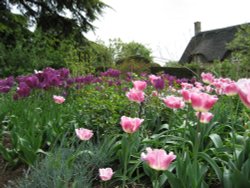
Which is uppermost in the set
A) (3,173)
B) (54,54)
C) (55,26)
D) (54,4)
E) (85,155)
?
(54,4)

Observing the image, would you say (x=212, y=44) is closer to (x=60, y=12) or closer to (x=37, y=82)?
(x=60, y=12)

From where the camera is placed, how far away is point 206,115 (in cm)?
185

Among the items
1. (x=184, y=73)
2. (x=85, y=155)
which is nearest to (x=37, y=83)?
(x=85, y=155)

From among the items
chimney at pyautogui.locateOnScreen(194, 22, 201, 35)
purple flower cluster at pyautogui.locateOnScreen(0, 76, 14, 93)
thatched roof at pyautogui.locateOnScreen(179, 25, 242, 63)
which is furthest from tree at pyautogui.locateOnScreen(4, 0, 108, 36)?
chimney at pyautogui.locateOnScreen(194, 22, 201, 35)

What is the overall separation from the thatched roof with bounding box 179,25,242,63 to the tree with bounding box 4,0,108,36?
1725 cm

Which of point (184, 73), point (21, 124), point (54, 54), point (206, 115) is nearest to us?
point (206, 115)

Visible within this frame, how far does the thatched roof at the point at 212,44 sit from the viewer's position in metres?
33.0

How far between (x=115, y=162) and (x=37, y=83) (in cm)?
116

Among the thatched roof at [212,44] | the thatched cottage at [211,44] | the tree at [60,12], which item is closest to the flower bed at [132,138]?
the tree at [60,12]

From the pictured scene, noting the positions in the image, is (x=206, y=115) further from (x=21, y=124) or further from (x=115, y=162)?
(x=21, y=124)

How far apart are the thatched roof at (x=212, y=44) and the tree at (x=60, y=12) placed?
1725 cm

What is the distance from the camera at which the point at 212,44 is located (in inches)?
1378

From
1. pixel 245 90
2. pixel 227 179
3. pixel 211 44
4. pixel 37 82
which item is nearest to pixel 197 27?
pixel 211 44

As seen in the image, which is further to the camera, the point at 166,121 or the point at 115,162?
the point at 166,121
